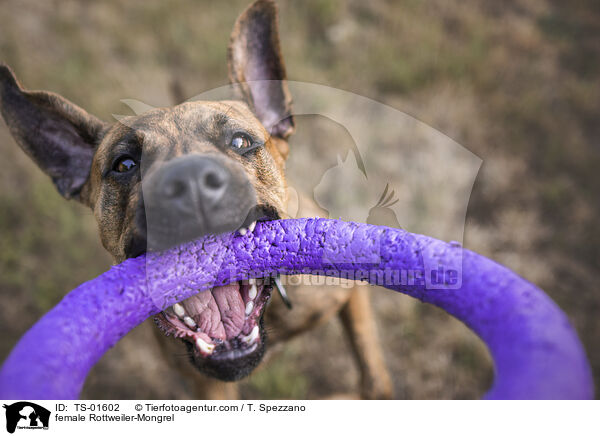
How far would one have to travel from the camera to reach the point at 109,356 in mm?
3715

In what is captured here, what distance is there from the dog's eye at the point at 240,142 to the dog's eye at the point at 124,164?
451 millimetres

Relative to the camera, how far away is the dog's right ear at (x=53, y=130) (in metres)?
2.28

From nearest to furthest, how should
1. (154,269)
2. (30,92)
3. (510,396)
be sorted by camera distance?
(510,396)
(154,269)
(30,92)

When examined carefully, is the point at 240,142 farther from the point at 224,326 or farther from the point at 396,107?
the point at 396,107

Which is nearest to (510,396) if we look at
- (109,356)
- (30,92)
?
(30,92)

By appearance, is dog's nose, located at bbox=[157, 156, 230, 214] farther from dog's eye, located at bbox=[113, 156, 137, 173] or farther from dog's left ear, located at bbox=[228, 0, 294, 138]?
dog's left ear, located at bbox=[228, 0, 294, 138]

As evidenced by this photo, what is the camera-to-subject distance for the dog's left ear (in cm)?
234

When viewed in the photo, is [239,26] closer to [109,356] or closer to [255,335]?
[255,335]

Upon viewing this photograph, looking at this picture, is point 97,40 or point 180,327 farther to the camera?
point 97,40

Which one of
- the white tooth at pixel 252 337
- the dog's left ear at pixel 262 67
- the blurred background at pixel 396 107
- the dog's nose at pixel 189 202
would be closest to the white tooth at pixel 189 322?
the white tooth at pixel 252 337

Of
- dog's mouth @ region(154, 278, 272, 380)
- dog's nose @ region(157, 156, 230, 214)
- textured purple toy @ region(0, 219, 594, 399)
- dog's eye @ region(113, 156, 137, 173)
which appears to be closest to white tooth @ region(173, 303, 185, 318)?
dog's mouth @ region(154, 278, 272, 380)

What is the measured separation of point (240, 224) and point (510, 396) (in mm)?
1021

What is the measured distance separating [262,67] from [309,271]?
4.30ft
